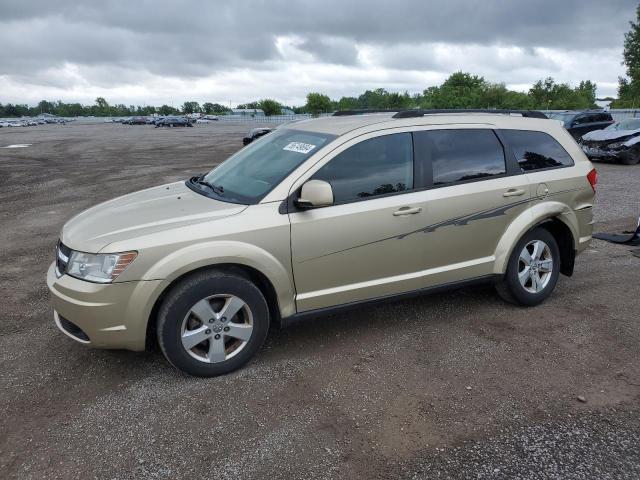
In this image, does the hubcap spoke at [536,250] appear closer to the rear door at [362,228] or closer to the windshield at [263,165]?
the rear door at [362,228]

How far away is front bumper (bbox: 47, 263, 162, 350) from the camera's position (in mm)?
3266

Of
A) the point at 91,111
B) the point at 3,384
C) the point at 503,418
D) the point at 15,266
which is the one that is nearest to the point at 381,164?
the point at 503,418

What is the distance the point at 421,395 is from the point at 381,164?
1.75m

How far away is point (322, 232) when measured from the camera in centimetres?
370

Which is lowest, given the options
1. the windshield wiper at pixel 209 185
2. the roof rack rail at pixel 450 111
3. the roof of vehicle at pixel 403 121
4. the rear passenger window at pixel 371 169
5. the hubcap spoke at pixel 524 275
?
the hubcap spoke at pixel 524 275

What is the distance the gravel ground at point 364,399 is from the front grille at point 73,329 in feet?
1.21

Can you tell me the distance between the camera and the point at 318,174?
3779 mm

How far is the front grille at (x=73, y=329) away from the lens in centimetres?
344

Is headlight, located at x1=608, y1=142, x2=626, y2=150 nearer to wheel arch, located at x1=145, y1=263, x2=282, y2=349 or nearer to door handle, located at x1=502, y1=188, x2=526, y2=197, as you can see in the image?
door handle, located at x1=502, y1=188, x2=526, y2=197

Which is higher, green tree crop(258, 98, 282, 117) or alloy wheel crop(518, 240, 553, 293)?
green tree crop(258, 98, 282, 117)

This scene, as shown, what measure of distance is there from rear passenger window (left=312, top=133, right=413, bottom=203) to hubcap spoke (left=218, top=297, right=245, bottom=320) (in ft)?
3.35

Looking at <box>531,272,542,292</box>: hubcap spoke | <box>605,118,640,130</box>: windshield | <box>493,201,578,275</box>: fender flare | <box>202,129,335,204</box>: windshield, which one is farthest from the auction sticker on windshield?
<box>605,118,640,130</box>: windshield

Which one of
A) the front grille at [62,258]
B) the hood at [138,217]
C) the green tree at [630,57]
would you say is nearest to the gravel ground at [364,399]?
the front grille at [62,258]

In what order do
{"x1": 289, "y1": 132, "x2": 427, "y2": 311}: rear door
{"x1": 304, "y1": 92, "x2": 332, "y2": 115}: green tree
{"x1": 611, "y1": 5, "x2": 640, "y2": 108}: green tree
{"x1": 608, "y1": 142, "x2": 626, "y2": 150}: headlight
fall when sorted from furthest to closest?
{"x1": 304, "y1": 92, "x2": 332, "y2": 115}: green tree → {"x1": 611, "y1": 5, "x2": 640, "y2": 108}: green tree → {"x1": 608, "y1": 142, "x2": 626, "y2": 150}: headlight → {"x1": 289, "y1": 132, "x2": 427, "y2": 311}: rear door
